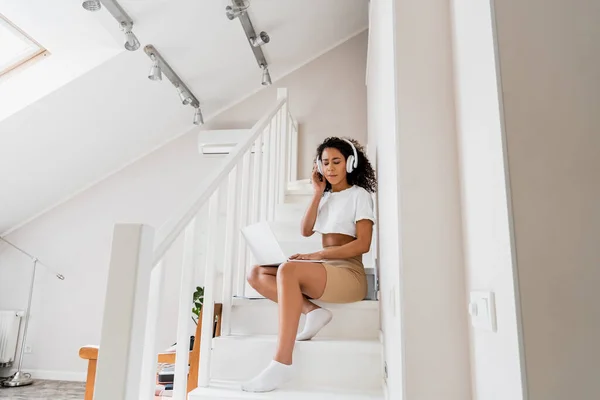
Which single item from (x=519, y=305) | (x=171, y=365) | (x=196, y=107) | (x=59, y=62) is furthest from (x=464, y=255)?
(x=196, y=107)

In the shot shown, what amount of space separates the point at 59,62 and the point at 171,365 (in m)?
1.88

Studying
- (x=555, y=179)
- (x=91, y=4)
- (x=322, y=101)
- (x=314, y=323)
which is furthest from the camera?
(x=322, y=101)

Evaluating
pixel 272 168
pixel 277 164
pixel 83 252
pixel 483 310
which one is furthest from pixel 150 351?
pixel 83 252

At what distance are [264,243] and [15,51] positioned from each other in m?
2.10

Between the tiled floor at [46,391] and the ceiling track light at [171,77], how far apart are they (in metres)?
2.12

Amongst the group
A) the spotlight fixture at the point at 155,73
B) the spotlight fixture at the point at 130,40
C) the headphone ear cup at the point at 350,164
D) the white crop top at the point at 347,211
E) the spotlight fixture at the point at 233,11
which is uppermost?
the spotlight fixture at the point at 233,11

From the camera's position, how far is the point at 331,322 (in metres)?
1.72

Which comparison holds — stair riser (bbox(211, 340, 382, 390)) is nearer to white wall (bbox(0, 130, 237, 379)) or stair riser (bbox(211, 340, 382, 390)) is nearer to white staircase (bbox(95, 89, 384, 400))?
white staircase (bbox(95, 89, 384, 400))

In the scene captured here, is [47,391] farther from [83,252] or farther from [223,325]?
[223,325]

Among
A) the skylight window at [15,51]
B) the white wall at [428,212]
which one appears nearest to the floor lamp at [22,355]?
the skylight window at [15,51]

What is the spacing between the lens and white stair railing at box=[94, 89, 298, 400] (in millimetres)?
850

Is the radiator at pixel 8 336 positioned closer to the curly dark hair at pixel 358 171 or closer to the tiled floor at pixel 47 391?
the tiled floor at pixel 47 391

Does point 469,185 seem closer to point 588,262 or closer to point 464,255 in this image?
point 464,255

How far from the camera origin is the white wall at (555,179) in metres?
0.50
